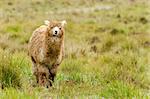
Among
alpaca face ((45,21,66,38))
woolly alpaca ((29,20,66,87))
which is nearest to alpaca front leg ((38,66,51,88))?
woolly alpaca ((29,20,66,87))

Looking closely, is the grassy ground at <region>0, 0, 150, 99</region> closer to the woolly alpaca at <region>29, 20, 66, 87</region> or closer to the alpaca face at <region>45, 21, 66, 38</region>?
the woolly alpaca at <region>29, 20, 66, 87</region>

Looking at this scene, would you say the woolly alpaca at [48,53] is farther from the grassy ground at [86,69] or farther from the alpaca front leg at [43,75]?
the grassy ground at [86,69]

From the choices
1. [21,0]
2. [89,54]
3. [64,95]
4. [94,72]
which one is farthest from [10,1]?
[64,95]

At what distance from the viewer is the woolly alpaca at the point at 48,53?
31.0 feet

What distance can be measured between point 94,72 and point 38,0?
35.3 m

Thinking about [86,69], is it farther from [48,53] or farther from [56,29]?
[56,29]

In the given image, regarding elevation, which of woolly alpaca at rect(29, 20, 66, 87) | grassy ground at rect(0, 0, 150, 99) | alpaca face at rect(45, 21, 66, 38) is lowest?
grassy ground at rect(0, 0, 150, 99)

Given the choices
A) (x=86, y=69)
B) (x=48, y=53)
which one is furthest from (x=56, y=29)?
(x=86, y=69)

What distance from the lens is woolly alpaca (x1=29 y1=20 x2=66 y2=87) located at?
9.45 m

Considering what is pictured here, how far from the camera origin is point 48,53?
9.60 meters

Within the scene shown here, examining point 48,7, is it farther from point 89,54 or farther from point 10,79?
point 10,79

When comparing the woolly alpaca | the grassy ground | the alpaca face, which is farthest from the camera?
the woolly alpaca

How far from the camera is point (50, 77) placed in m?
9.59

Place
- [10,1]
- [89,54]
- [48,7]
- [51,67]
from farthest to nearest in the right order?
[10,1] → [48,7] → [89,54] → [51,67]
